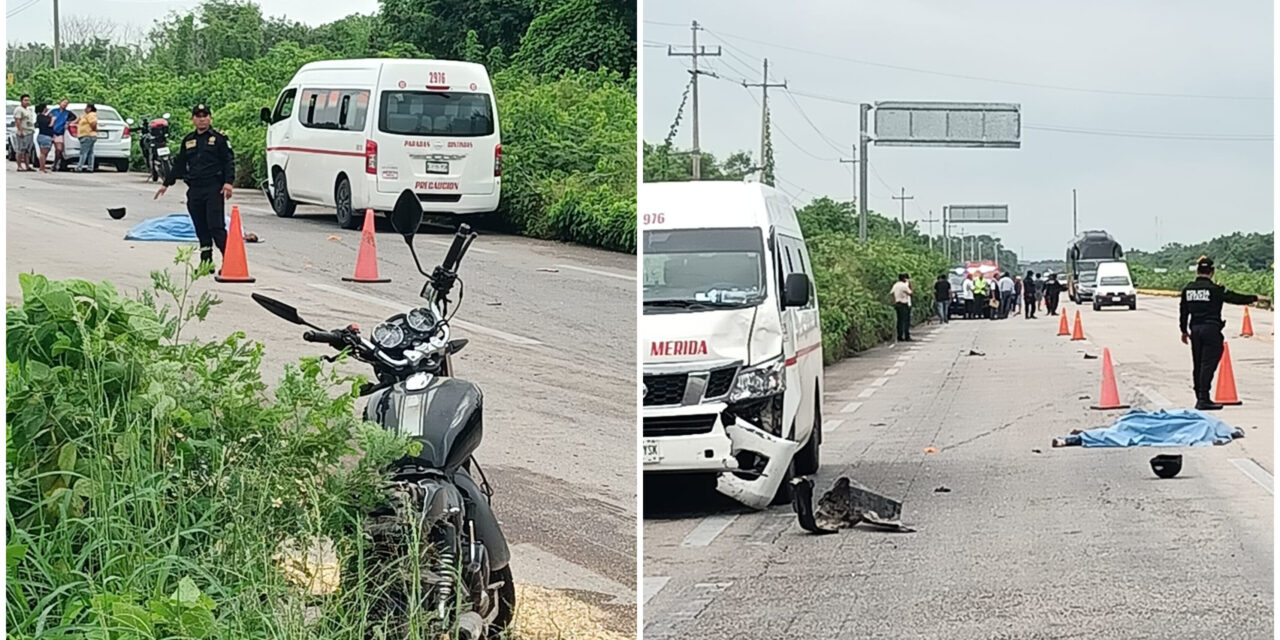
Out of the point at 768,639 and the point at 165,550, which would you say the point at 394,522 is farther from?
the point at 768,639

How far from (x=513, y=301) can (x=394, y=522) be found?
0.65m

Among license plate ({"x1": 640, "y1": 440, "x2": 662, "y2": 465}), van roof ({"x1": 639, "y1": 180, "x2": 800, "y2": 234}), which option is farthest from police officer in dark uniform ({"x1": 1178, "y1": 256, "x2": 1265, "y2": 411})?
license plate ({"x1": 640, "y1": 440, "x2": 662, "y2": 465})

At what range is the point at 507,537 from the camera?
3648mm

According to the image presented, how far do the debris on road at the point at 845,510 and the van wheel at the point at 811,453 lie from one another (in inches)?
1.4

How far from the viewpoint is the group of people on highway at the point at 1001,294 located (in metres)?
4.71

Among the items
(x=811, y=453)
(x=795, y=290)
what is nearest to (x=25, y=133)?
(x=795, y=290)

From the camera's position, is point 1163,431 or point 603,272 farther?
point 1163,431

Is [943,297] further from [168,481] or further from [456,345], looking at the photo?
[168,481]

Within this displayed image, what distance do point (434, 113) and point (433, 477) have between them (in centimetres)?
88

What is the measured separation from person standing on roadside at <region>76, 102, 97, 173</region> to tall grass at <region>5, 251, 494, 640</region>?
375mm

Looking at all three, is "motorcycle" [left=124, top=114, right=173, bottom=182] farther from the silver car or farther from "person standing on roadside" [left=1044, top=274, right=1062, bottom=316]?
"person standing on roadside" [left=1044, top=274, right=1062, bottom=316]

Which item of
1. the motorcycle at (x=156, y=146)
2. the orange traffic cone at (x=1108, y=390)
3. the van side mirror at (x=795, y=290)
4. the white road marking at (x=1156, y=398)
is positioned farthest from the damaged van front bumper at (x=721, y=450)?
the motorcycle at (x=156, y=146)

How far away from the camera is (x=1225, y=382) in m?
4.56

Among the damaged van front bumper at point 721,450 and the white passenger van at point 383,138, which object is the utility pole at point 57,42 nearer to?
the white passenger van at point 383,138
